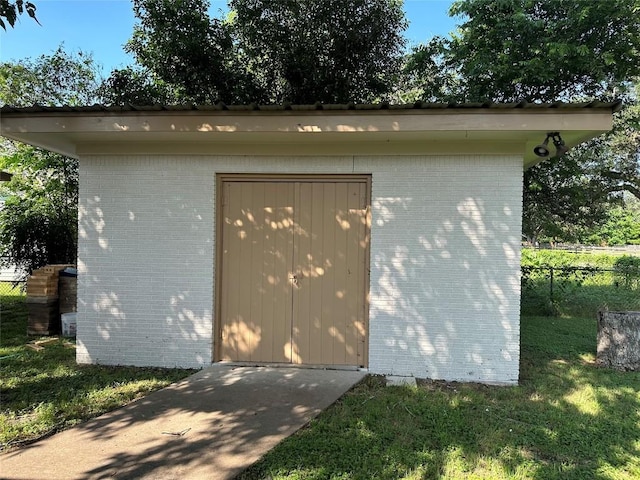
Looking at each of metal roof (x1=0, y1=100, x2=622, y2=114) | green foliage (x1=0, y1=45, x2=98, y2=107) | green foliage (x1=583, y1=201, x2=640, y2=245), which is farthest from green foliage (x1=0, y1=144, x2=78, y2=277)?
green foliage (x1=583, y1=201, x2=640, y2=245)

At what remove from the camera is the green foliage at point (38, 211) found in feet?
30.3

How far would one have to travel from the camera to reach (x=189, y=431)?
345 centimetres

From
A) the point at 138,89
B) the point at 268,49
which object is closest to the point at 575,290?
the point at 268,49

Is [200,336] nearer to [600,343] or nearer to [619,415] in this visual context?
[619,415]

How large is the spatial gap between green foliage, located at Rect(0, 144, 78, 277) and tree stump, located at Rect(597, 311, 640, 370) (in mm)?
9907

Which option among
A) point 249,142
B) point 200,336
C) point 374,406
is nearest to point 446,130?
point 249,142

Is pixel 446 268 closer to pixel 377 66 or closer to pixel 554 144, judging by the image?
pixel 554 144

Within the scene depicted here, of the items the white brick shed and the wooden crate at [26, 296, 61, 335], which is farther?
the wooden crate at [26, 296, 61, 335]

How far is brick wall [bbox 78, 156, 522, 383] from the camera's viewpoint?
4.78 meters

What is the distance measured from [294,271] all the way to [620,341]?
414 cm

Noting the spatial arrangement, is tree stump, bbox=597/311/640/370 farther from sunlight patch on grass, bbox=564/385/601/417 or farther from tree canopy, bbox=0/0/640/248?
tree canopy, bbox=0/0/640/248

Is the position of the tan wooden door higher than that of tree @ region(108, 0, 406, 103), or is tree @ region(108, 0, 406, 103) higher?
tree @ region(108, 0, 406, 103)

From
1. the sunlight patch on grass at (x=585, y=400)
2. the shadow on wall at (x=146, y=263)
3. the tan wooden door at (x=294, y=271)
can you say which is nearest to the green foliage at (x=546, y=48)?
the tan wooden door at (x=294, y=271)

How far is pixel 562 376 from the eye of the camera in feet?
16.4
